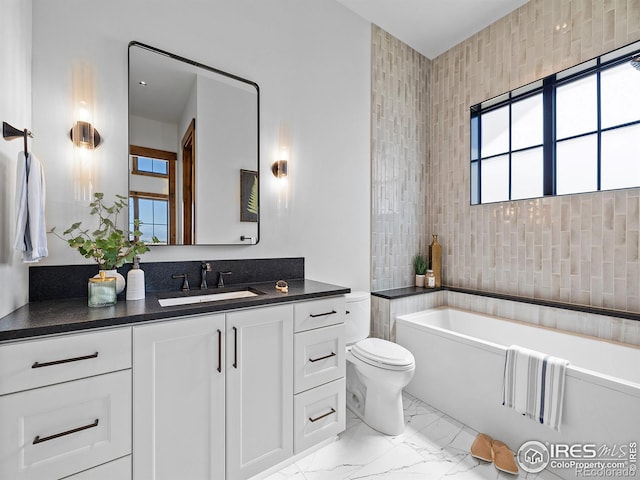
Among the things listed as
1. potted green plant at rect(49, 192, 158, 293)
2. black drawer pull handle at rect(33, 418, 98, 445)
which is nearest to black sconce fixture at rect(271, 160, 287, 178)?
potted green plant at rect(49, 192, 158, 293)

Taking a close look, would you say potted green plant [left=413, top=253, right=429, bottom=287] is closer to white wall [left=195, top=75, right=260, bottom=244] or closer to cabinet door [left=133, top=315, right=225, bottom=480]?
white wall [left=195, top=75, right=260, bottom=244]

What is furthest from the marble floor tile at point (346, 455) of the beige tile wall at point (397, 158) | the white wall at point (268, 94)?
the beige tile wall at point (397, 158)

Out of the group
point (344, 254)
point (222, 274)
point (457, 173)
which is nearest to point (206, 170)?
point (222, 274)

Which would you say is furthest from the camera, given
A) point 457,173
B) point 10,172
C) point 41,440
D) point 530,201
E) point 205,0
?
point 457,173

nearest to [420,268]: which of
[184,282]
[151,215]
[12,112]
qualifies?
[184,282]

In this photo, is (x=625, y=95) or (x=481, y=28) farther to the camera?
(x=481, y=28)

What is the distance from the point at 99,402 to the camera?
113 centimetres

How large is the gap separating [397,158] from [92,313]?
8.55ft

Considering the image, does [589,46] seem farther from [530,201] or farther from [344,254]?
[344,254]

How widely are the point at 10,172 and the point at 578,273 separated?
3.31m

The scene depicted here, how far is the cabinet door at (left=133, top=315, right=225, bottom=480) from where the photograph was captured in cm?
121

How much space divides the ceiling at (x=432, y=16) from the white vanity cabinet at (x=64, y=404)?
289 centimetres

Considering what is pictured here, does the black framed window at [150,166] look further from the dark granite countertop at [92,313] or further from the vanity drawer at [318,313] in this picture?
the vanity drawer at [318,313]

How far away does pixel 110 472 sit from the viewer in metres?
1.16
